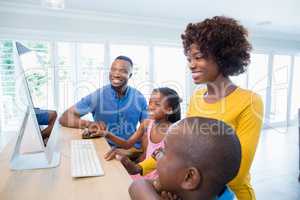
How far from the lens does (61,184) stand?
2.67 ft

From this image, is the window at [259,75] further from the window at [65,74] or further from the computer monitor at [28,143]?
the computer monitor at [28,143]

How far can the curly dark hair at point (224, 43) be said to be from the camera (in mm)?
966

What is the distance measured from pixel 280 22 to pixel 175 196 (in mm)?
4239

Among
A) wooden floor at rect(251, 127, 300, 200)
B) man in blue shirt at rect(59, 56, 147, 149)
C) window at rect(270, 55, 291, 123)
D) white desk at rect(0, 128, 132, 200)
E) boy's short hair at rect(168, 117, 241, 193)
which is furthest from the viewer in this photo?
window at rect(270, 55, 291, 123)

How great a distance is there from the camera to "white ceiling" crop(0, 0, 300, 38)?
2.86 meters

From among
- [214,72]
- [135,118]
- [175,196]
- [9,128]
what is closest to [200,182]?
[175,196]

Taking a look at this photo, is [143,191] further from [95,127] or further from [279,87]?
[279,87]

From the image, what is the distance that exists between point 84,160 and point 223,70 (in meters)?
0.75

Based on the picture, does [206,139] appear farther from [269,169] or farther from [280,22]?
[280,22]

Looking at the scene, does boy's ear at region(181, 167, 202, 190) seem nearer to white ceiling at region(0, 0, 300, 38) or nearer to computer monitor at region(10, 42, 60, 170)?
computer monitor at region(10, 42, 60, 170)

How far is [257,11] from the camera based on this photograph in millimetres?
3230

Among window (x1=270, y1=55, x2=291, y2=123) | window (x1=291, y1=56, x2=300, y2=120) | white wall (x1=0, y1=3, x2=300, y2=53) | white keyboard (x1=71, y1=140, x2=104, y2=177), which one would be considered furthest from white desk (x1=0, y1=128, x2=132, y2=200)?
window (x1=291, y1=56, x2=300, y2=120)

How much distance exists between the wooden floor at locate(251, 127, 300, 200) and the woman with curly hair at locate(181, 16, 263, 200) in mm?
1735

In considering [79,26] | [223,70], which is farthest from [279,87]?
[223,70]
